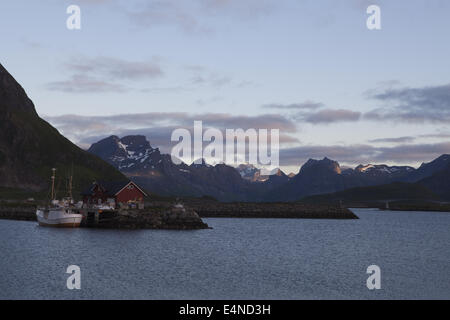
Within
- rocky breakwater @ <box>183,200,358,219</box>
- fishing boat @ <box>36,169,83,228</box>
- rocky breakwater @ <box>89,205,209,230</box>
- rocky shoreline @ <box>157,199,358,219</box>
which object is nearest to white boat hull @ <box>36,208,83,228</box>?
fishing boat @ <box>36,169,83,228</box>

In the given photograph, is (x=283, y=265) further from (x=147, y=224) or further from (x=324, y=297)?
(x=147, y=224)

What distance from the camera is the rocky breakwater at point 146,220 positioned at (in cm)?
10494

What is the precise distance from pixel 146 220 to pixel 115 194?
20622mm

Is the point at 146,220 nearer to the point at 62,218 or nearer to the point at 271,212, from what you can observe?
the point at 62,218

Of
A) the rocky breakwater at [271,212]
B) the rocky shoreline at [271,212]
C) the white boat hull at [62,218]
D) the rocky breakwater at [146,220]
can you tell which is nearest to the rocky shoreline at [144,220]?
the rocky breakwater at [146,220]

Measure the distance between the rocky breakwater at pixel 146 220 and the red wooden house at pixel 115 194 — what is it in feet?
38.3

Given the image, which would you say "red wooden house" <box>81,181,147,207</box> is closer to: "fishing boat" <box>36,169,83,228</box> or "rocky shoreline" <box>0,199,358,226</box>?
"rocky shoreline" <box>0,199,358,226</box>

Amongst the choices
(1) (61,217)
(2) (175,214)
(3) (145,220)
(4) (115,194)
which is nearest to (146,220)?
(3) (145,220)

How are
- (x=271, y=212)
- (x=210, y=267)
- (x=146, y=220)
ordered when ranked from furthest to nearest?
(x=271, y=212) < (x=146, y=220) < (x=210, y=267)

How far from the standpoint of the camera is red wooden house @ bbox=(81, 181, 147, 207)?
124m

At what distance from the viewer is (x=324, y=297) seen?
41844 mm

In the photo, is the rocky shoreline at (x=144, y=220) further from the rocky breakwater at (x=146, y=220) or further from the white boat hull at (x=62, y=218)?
the white boat hull at (x=62, y=218)

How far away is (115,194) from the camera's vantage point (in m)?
123

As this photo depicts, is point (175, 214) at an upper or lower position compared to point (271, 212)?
upper
